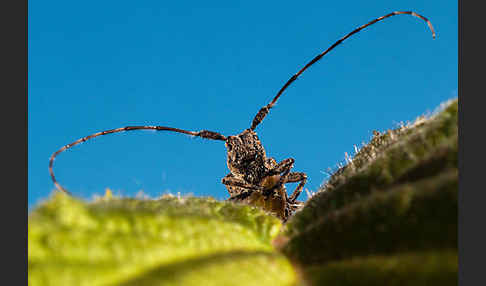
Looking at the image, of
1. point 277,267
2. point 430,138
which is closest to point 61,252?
point 277,267


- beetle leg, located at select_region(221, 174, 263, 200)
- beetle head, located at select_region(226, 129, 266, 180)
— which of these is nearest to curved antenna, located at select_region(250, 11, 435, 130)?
beetle head, located at select_region(226, 129, 266, 180)

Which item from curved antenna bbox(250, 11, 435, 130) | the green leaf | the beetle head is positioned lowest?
the green leaf

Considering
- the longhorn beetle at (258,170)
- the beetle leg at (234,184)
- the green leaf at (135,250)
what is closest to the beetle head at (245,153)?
the longhorn beetle at (258,170)

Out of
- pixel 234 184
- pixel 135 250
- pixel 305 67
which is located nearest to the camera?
pixel 135 250

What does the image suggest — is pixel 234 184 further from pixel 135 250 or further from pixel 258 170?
pixel 135 250

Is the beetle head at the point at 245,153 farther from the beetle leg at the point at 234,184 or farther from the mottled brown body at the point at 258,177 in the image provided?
the beetle leg at the point at 234,184

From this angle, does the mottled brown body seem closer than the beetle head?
Yes

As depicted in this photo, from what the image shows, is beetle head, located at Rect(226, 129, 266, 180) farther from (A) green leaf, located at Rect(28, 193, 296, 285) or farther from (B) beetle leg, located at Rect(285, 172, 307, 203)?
(A) green leaf, located at Rect(28, 193, 296, 285)

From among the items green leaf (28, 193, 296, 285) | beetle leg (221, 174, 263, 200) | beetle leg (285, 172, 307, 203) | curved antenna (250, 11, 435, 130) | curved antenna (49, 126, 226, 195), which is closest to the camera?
green leaf (28, 193, 296, 285)

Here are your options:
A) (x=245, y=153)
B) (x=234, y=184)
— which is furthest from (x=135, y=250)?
(x=245, y=153)
